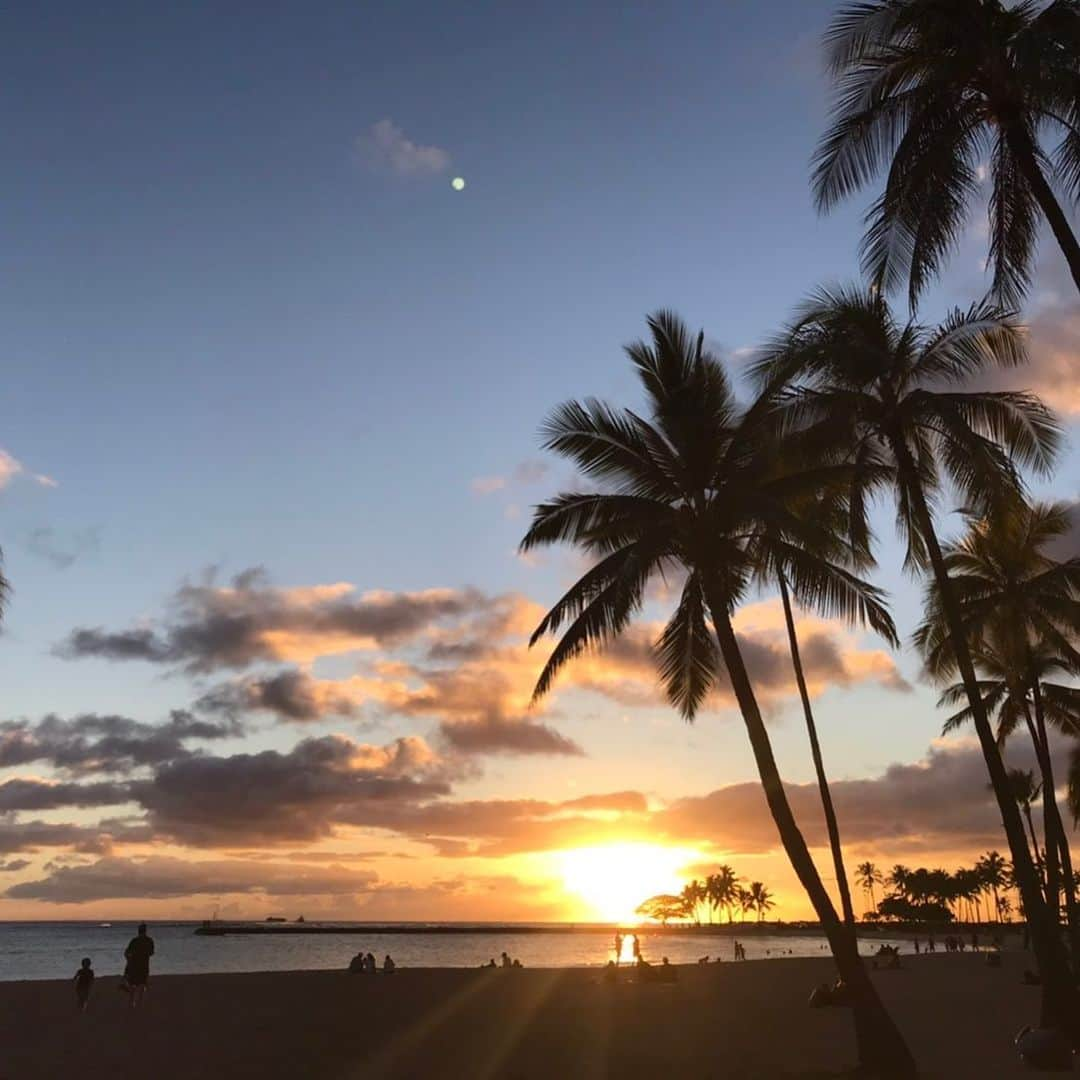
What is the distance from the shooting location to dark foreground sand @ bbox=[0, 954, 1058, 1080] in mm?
17484

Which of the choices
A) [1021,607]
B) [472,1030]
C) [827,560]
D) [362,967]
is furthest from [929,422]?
[362,967]

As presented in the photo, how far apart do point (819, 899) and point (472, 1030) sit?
9430 mm

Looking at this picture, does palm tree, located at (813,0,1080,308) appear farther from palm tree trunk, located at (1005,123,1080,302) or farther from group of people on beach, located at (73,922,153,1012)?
group of people on beach, located at (73,922,153,1012)

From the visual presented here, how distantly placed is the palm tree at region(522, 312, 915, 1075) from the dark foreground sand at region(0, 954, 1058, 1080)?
3.50m

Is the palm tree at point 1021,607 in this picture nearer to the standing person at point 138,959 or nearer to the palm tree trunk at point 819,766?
the palm tree trunk at point 819,766

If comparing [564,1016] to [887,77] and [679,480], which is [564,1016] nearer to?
[679,480]

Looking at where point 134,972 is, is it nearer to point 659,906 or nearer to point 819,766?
point 819,766

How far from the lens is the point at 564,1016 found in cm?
2419

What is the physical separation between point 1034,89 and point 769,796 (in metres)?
11.3

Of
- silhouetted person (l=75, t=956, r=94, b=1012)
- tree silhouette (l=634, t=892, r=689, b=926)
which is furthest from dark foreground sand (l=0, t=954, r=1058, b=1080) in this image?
tree silhouette (l=634, t=892, r=689, b=926)

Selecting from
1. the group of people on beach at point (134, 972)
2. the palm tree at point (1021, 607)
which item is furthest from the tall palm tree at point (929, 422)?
the group of people on beach at point (134, 972)

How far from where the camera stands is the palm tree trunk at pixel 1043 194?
13312 millimetres

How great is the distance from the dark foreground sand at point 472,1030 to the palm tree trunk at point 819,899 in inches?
47.0

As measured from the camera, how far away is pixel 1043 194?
13.5 metres
